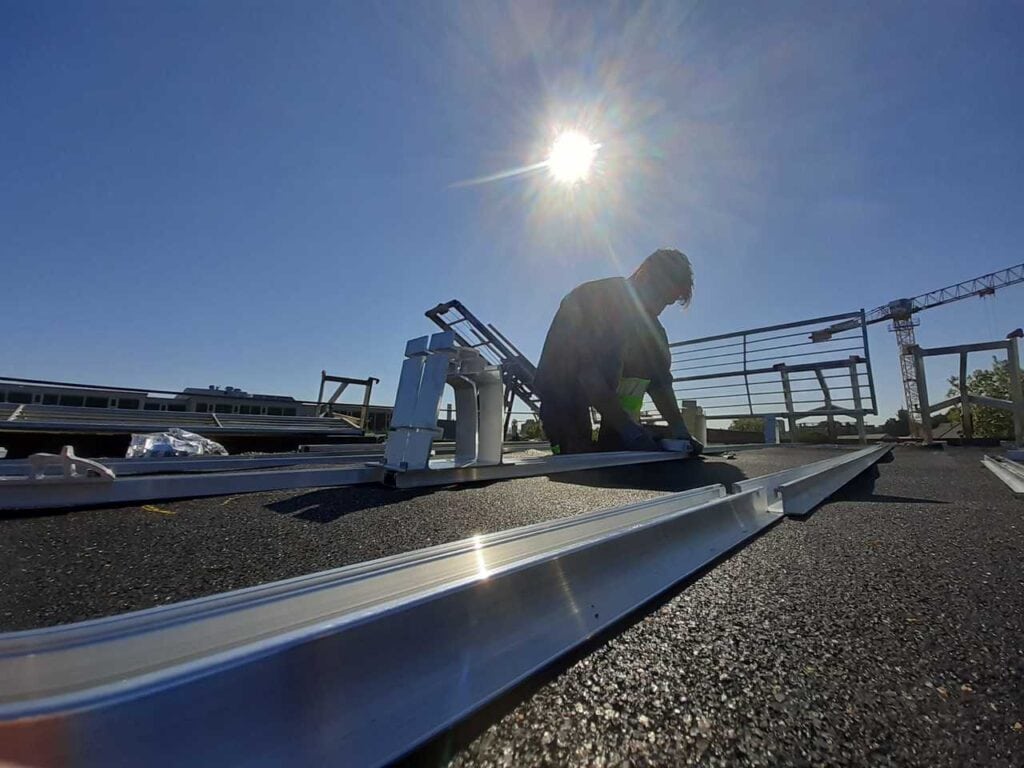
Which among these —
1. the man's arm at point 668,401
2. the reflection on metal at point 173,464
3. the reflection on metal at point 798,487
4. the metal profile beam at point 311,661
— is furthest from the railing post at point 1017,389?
the reflection on metal at point 173,464

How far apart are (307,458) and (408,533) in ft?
4.90

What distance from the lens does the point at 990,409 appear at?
11.8 metres

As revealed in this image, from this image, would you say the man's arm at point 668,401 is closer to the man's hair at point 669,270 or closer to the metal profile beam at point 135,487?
the man's hair at point 669,270

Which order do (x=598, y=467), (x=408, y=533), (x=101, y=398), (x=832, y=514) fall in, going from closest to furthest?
(x=408, y=533), (x=832, y=514), (x=598, y=467), (x=101, y=398)

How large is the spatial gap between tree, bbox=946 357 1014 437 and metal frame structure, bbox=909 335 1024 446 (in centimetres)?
242

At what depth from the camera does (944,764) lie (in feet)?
1.13

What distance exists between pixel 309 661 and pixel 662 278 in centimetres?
413

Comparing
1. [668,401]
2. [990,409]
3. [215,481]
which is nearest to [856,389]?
[668,401]

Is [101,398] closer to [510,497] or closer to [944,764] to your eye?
[510,497]

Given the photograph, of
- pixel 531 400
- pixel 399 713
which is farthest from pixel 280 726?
pixel 531 400

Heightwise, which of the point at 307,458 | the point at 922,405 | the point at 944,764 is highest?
the point at 922,405

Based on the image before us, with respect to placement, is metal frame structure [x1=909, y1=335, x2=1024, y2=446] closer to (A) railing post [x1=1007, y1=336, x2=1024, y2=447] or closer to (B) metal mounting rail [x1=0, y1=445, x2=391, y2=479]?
(A) railing post [x1=1007, y1=336, x2=1024, y2=447]

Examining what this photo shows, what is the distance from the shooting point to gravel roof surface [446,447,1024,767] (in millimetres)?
365

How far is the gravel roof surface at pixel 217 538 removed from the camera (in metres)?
0.69
